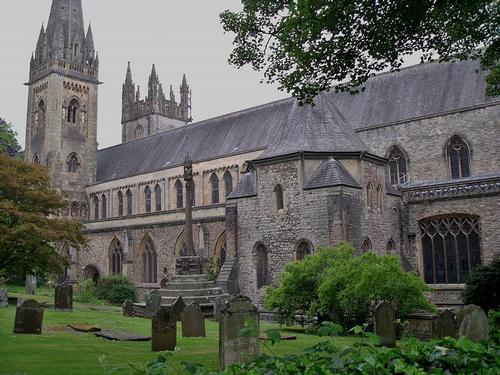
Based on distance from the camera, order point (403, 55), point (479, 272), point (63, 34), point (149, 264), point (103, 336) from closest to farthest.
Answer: point (403, 55), point (103, 336), point (479, 272), point (149, 264), point (63, 34)

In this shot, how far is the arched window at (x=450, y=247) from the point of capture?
82.8 ft

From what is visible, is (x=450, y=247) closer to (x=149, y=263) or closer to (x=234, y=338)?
(x=234, y=338)

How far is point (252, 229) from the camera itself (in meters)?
25.5

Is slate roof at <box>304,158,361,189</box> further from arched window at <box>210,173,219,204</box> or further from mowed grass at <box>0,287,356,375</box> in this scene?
arched window at <box>210,173,219,204</box>

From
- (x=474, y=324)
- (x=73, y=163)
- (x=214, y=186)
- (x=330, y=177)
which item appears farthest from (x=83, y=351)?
(x=73, y=163)

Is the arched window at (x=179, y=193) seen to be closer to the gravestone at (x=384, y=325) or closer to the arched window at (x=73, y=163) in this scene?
the arched window at (x=73, y=163)

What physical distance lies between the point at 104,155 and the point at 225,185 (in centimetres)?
2068

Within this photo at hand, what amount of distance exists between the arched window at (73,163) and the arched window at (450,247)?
34368 millimetres

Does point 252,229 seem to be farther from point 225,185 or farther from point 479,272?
point 225,185

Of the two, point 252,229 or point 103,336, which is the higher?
point 252,229

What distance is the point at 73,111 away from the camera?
53.2m

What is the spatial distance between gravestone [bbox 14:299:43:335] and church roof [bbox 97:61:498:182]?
13091mm

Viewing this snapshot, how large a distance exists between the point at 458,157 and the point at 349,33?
21.4 meters

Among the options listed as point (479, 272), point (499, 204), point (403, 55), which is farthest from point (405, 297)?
point (499, 204)
